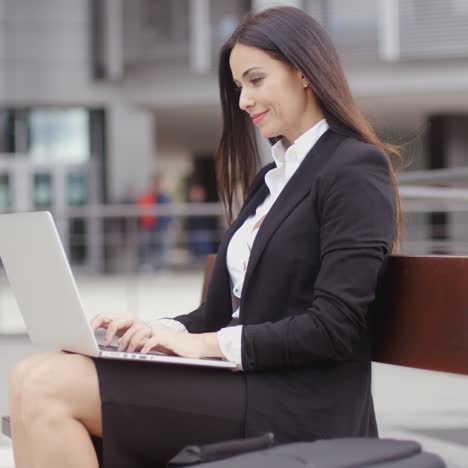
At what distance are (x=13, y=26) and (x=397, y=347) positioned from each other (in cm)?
1821

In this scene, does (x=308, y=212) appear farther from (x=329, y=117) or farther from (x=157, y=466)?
(x=157, y=466)

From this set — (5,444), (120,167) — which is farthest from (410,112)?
(5,444)

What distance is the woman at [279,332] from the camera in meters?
1.96

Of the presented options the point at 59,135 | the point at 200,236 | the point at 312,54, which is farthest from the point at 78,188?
the point at 312,54

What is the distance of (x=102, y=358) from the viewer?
6.54 feet

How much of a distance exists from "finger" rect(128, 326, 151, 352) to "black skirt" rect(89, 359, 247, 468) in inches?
2.2

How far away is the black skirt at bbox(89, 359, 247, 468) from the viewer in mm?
1965

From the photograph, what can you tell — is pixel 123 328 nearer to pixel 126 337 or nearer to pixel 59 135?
pixel 126 337

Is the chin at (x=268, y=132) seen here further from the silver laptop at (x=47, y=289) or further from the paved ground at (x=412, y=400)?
the paved ground at (x=412, y=400)

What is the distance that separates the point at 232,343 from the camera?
6.69ft

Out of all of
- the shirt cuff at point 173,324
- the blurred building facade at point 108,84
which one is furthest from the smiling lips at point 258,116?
the blurred building facade at point 108,84

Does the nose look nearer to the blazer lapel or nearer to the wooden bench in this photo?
the blazer lapel

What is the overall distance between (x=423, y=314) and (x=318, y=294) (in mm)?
286

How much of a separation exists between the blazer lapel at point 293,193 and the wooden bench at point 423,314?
0.91ft
